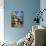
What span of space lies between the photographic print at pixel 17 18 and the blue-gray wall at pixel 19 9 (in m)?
0.11

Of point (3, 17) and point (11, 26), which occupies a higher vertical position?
point (3, 17)

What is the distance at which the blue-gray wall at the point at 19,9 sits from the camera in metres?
5.02

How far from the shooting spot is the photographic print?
16.6ft

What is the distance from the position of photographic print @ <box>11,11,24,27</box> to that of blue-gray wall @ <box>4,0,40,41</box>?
0.37 feet

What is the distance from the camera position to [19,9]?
5043 mm

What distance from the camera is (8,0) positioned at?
499cm

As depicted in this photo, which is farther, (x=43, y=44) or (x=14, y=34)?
(x=14, y=34)

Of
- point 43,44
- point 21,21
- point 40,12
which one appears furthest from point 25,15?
point 43,44

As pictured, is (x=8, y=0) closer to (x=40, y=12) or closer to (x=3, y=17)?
(x=3, y=17)

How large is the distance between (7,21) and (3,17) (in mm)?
213

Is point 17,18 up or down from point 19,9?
down

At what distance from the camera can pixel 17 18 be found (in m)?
5.08

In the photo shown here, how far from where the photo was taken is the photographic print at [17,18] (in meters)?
5.06

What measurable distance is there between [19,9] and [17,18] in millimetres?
350
